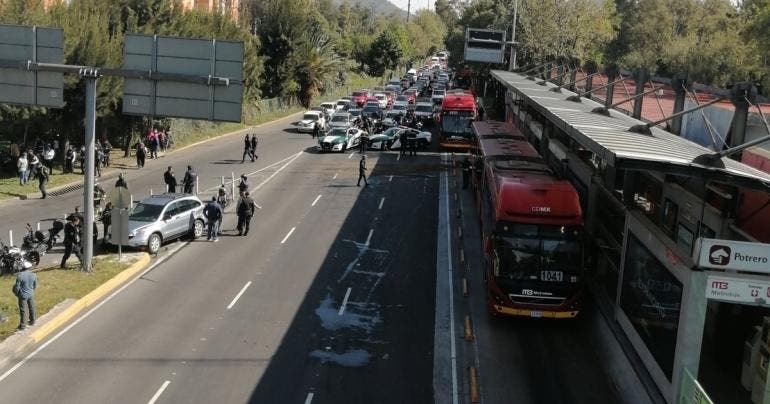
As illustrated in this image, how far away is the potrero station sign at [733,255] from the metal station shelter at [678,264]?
0.01 meters

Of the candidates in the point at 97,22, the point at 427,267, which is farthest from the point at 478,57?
the point at 427,267

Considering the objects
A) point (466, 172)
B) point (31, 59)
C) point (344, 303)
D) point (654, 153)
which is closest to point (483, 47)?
point (466, 172)

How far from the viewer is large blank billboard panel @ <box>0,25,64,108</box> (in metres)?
20.2

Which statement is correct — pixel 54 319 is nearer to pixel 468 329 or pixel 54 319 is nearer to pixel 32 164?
pixel 468 329

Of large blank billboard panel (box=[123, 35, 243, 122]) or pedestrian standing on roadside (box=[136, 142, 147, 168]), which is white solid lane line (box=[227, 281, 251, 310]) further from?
pedestrian standing on roadside (box=[136, 142, 147, 168])

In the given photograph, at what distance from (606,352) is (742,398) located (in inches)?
125

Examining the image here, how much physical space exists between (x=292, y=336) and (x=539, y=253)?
5884 mm

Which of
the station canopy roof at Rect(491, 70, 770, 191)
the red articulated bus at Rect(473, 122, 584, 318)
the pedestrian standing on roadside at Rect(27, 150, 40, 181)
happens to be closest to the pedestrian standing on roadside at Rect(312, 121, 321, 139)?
the pedestrian standing on roadside at Rect(27, 150, 40, 181)

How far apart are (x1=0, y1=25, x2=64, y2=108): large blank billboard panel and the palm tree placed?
48.3m

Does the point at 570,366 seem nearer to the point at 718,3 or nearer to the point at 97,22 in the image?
the point at 97,22

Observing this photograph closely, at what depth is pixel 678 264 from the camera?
13008 millimetres

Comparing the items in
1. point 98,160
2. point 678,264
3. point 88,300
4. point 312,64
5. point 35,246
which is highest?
point 312,64

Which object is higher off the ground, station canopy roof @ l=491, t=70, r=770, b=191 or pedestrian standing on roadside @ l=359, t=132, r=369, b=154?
station canopy roof @ l=491, t=70, r=770, b=191

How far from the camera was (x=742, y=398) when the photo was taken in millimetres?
13953
